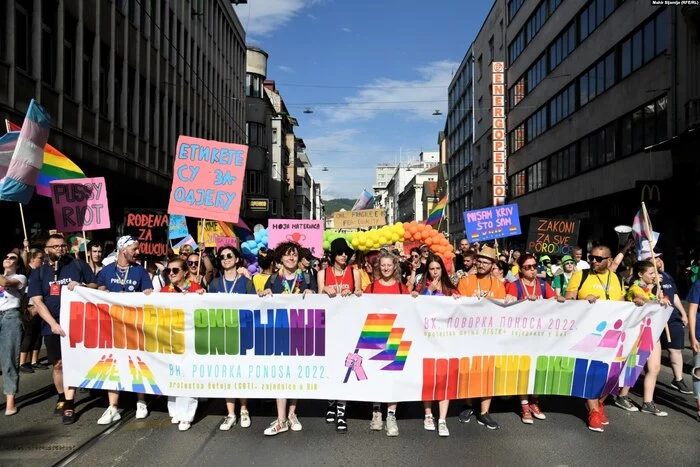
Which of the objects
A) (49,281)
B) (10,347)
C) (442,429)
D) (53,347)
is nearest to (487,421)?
(442,429)

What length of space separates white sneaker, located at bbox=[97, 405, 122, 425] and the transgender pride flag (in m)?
2.69

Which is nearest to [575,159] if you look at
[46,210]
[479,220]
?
[479,220]

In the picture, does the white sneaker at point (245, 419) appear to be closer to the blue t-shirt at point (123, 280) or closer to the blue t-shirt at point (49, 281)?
the blue t-shirt at point (123, 280)

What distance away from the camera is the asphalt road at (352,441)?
200 inches

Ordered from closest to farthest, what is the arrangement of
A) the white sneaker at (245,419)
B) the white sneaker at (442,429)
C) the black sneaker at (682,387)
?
the white sneaker at (442,429), the white sneaker at (245,419), the black sneaker at (682,387)

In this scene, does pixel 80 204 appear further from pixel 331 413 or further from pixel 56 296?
pixel 331 413

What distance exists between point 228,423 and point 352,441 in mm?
1210

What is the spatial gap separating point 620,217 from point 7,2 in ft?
70.3

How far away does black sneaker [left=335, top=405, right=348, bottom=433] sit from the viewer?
5801 mm

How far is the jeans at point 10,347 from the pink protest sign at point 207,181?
2247mm

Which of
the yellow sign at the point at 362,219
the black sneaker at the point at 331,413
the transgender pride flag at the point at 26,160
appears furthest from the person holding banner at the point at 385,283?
the yellow sign at the point at 362,219

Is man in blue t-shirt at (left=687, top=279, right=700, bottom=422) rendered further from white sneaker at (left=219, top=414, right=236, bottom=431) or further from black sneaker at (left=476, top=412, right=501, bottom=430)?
white sneaker at (left=219, top=414, right=236, bottom=431)

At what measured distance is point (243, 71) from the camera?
153 feet

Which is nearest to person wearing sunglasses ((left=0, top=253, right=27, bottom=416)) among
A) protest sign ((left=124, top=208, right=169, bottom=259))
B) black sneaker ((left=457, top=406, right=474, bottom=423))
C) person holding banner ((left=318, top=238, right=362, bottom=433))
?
person holding banner ((left=318, top=238, right=362, bottom=433))
